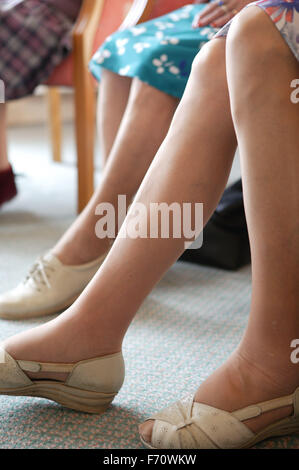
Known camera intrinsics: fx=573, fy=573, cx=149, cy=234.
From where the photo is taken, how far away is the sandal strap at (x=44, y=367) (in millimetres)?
660

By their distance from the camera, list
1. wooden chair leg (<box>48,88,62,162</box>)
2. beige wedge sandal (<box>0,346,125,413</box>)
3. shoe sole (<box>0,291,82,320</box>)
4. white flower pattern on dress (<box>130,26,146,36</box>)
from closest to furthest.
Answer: beige wedge sandal (<box>0,346,125,413</box>)
shoe sole (<box>0,291,82,320</box>)
white flower pattern on dress (<box>130,26,146,36</box>)
wooden chair leg (<box>48,88,62,162</box>)

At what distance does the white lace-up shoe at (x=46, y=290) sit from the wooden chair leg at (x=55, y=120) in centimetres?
134

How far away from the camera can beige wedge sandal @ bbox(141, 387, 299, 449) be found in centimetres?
59

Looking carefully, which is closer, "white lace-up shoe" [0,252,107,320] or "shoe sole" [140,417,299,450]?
"shoe sole" [140,417,299,450]

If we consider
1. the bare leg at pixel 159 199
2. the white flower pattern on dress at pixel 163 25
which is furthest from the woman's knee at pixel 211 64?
the white flower pattern on dress at pixel 163 25

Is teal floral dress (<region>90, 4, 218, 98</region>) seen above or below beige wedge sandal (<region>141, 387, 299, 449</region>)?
above

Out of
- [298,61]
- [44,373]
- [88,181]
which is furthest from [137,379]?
[88,181]

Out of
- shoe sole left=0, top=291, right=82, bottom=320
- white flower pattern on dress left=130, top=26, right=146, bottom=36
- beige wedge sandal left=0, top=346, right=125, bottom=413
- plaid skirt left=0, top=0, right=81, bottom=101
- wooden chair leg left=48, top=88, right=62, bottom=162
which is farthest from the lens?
wooden chair leg left=48, top=88, right=62, bottom=162

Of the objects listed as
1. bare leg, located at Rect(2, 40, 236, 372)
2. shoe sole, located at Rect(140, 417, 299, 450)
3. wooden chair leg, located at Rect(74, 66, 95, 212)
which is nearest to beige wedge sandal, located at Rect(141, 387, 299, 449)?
shoe sole, located at Rect(140, 417, 299, 450)

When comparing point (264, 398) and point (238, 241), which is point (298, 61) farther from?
point (238, 241)

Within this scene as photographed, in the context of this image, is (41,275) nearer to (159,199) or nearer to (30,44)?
(159,199)

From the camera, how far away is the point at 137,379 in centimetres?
78

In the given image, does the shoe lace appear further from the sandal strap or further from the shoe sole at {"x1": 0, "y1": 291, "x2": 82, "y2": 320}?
the sandal strap
